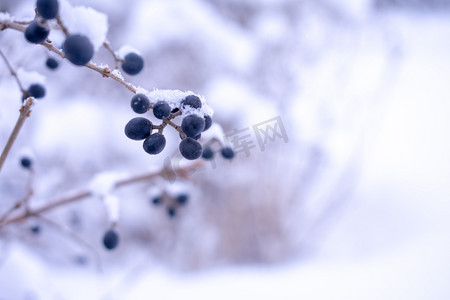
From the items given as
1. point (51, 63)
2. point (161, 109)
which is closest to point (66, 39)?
point (161, 109)

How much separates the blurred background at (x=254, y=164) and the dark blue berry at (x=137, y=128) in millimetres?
1306

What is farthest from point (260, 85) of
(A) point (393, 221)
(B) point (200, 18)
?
(A) point (393, 221)

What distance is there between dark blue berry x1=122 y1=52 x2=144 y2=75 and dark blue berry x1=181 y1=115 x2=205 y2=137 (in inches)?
5.2

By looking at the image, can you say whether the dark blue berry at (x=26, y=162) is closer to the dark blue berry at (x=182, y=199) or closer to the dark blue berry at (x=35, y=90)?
the dark blue berry at (x=35, y=90)

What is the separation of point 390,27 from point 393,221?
6.62 feet

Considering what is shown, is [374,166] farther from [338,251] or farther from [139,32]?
[139,32]

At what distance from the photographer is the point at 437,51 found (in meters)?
6.57

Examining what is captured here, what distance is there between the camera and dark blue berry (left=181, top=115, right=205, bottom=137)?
38 centimetres

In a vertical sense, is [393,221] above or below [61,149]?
below

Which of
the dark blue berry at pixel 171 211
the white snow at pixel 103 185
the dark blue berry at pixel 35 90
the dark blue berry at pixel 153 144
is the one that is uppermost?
the dark blue berry at pixel 35 90

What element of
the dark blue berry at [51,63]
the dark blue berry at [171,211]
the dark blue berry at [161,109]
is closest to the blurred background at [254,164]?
the dark blue berry at [171,211]

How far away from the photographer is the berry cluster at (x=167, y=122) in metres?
0.37

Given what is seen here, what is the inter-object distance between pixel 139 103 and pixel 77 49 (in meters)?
0.09

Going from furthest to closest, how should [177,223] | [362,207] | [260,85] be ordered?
[362,207]
[260,85]
[177,223]
